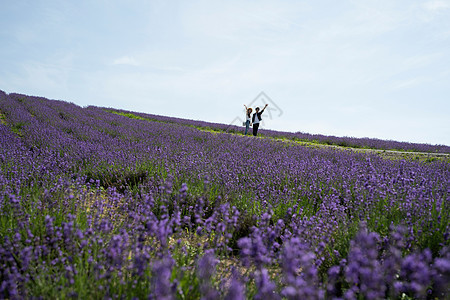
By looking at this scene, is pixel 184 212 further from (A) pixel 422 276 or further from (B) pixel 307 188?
(A) pixel 422 276

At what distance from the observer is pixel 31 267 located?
173 centimetres

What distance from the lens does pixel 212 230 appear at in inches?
116

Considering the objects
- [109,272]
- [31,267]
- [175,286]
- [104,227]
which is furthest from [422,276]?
[31,267]

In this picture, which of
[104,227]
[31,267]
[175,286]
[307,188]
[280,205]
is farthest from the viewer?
[307,188]

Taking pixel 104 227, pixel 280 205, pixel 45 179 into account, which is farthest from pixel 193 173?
pixel 104 227

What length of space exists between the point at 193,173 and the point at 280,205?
141cm

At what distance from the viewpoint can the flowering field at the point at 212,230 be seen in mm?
1439

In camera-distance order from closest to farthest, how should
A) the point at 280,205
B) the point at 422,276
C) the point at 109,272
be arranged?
the point at 422,276
the point at 109,272
the point at 280,205

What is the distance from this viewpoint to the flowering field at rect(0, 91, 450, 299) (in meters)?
1.44

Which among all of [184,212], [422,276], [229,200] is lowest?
[184,212]

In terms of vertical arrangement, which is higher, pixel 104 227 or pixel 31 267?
pixel 104 227

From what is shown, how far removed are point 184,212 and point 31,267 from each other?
1.74 meters

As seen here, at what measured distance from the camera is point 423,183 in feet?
11.4

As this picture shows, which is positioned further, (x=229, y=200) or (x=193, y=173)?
(x=193, y=173)
